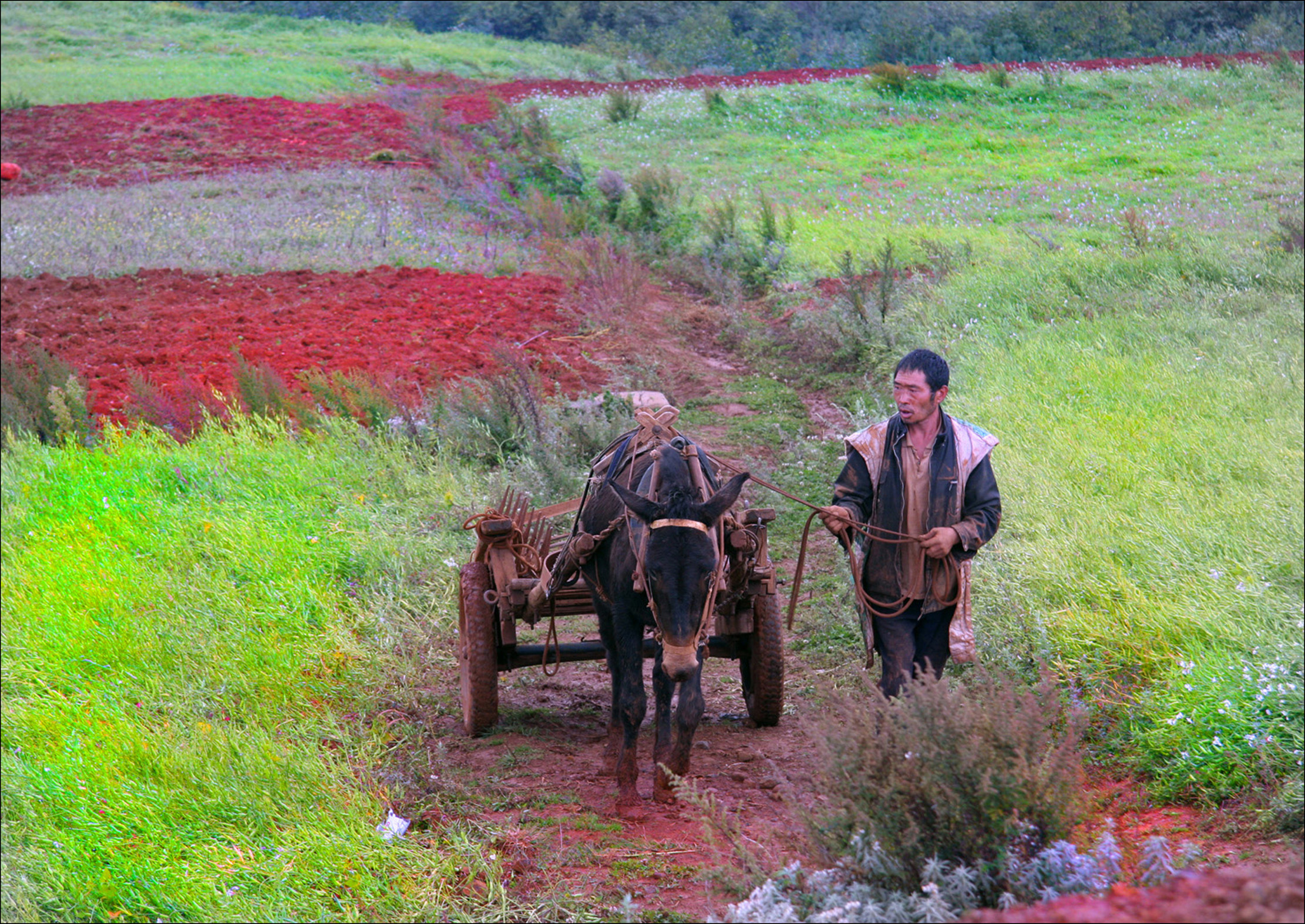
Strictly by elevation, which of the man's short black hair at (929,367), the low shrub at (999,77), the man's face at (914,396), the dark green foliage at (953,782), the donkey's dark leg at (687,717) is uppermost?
the low shrub at (999,77)

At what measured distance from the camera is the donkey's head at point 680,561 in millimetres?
4047

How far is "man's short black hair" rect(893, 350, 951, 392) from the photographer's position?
4191 mm

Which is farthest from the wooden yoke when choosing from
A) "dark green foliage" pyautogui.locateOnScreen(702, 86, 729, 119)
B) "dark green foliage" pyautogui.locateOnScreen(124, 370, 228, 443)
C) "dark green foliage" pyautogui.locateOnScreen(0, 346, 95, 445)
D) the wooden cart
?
"dark green foliage" pyautogui.locateOnScreen(702, 86, 729, 119)

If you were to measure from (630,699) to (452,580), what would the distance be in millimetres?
2889

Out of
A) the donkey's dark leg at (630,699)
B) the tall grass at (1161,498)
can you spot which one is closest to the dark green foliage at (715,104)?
the tall grass at (1161,498)

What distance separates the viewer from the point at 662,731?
4.64m

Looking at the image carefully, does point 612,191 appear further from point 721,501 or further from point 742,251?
point 721,501

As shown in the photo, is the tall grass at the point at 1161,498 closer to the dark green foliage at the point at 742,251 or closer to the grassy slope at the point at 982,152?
the grassy slope at the point at 982,152

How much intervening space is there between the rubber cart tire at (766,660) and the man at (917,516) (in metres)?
0.67

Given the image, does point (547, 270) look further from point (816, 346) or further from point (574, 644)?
point (574, 644)

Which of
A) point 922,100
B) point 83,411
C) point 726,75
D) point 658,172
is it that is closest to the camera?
point 83,411

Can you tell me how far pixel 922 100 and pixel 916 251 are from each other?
16.9 metres

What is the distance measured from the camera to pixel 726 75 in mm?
39938

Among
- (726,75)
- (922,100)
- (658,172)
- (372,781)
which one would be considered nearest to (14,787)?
(372,781)
